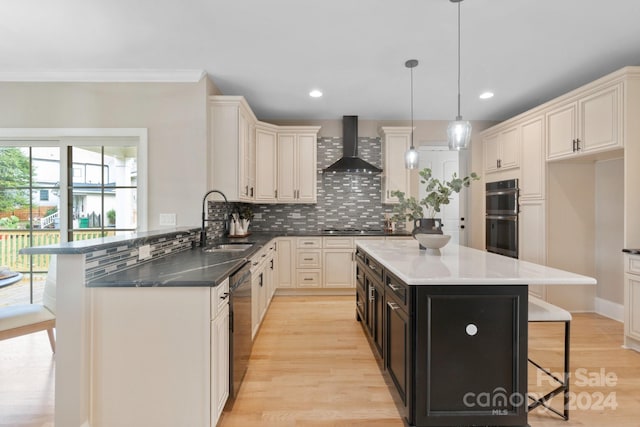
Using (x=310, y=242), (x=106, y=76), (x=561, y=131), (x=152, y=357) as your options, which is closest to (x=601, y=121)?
(x=561, y=131)

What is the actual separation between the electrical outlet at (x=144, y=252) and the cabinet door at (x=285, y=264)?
7.55 ft

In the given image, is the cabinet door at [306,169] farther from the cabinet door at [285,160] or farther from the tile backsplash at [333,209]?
the tile backsplash at [333,209]

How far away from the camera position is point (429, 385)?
157 cm

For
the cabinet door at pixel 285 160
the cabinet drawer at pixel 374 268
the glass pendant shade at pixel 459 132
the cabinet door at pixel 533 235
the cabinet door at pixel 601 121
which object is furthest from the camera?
the cabinet door at pixel 285 160

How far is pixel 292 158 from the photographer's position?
4.57 m

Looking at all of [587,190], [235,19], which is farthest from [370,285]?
[587,190]

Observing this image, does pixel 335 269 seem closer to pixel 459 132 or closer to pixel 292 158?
pixel 292 158

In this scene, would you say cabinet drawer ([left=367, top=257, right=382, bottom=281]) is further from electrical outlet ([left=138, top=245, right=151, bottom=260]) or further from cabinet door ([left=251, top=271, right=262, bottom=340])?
electrical outlet ([left=138, top=245, right=151, bottom=260])

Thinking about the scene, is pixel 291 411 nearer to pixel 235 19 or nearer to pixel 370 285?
pixel 370 285

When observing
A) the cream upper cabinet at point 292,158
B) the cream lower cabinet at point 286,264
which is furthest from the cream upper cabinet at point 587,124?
the cream lower cabinet at point 286,264

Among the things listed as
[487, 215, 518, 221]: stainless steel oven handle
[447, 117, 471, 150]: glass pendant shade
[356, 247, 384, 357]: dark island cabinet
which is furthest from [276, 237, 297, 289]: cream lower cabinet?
[487, 215, 518, 221]: stainless steel oven handle

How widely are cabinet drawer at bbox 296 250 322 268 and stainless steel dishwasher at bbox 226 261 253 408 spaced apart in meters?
2.05

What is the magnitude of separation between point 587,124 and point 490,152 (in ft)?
4.98

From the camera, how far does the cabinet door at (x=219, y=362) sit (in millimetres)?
1542
